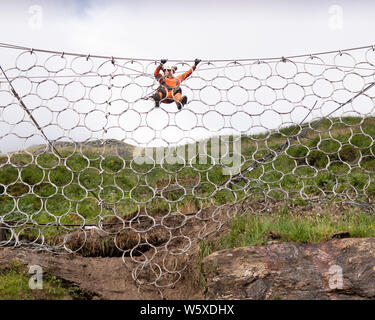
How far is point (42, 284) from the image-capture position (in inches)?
170

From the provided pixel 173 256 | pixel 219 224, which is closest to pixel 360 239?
pixel 219 224

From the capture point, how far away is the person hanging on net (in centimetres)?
511

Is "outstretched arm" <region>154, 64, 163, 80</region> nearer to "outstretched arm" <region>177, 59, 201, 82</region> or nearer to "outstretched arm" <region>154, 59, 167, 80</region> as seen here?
"outstretched arm" <region>154, 59, 167, 80</region>

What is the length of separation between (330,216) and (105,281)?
2469mm

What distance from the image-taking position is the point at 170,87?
5.14m

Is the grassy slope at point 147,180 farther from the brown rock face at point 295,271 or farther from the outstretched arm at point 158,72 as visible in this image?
the brown rock face at point 295,271

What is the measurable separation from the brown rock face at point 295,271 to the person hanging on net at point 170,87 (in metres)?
1.80

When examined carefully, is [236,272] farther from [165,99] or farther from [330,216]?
[165,99]

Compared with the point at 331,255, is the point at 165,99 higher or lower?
higher

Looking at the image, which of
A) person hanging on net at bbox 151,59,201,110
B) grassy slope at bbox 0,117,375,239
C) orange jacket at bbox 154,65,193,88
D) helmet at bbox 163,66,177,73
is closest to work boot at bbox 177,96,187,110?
person hanging on net at bbox 151,59,201,110

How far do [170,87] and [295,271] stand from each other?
2378 mm

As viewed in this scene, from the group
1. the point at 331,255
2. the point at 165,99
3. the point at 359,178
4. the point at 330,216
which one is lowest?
the point at 331,255

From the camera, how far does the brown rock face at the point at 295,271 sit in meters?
3.92

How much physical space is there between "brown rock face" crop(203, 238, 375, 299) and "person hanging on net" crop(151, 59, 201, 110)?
1.80 metres
